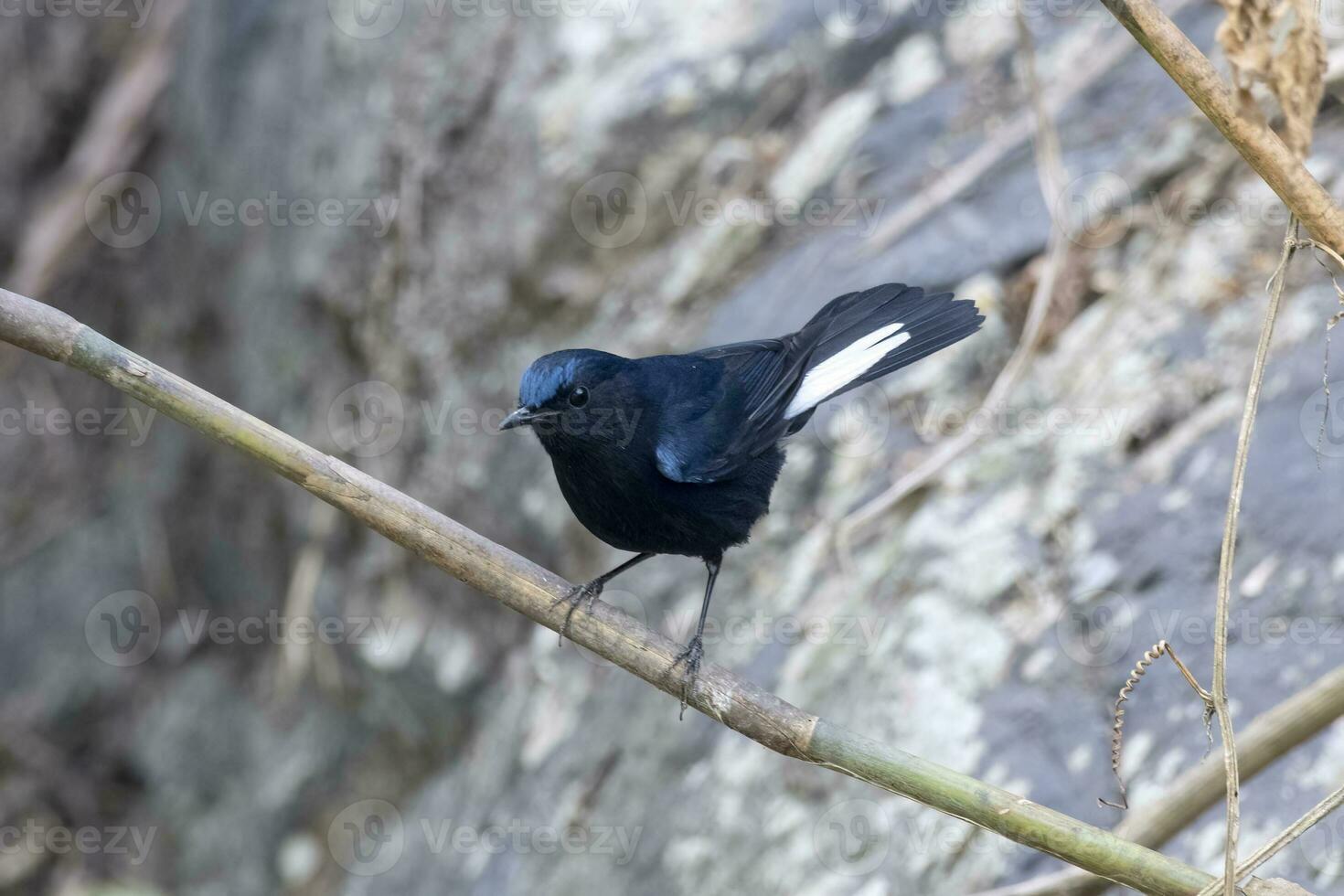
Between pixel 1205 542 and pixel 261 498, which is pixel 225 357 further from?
pixel 1205 542

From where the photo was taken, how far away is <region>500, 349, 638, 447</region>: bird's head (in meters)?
3.49
